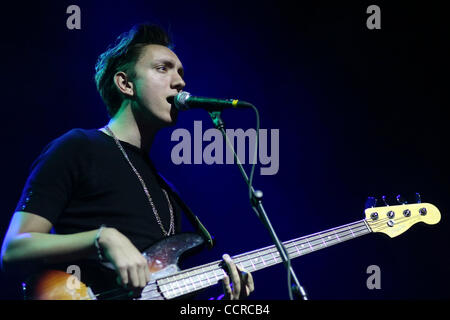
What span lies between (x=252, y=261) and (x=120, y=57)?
1.36 metres

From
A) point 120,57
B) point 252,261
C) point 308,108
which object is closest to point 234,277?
point 252,261

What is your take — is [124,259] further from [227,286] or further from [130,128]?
[130,128]

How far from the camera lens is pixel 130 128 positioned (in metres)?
2.18

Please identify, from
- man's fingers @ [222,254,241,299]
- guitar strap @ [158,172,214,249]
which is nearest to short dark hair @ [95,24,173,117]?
guitar strap @ [158,172,214,249]

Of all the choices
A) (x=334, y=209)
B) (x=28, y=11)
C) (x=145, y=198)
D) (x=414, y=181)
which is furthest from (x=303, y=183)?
(x=28, y=11)

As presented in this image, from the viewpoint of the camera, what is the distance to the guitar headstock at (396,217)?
2.31m

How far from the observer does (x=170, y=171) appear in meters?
3.00

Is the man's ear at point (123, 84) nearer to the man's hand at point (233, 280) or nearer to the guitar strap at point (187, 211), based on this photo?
the guitar strap at point (187, 211)

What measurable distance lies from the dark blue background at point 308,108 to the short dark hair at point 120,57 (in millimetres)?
472

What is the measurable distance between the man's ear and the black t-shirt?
30 cm

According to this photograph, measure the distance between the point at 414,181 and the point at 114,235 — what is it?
2.49m

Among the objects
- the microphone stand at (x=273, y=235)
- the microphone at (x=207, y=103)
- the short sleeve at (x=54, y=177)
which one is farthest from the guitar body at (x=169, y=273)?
the microphone at (x=207, y=103)

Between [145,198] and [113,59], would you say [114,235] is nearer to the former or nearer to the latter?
[145,198]

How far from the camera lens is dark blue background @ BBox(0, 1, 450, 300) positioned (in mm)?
2840
